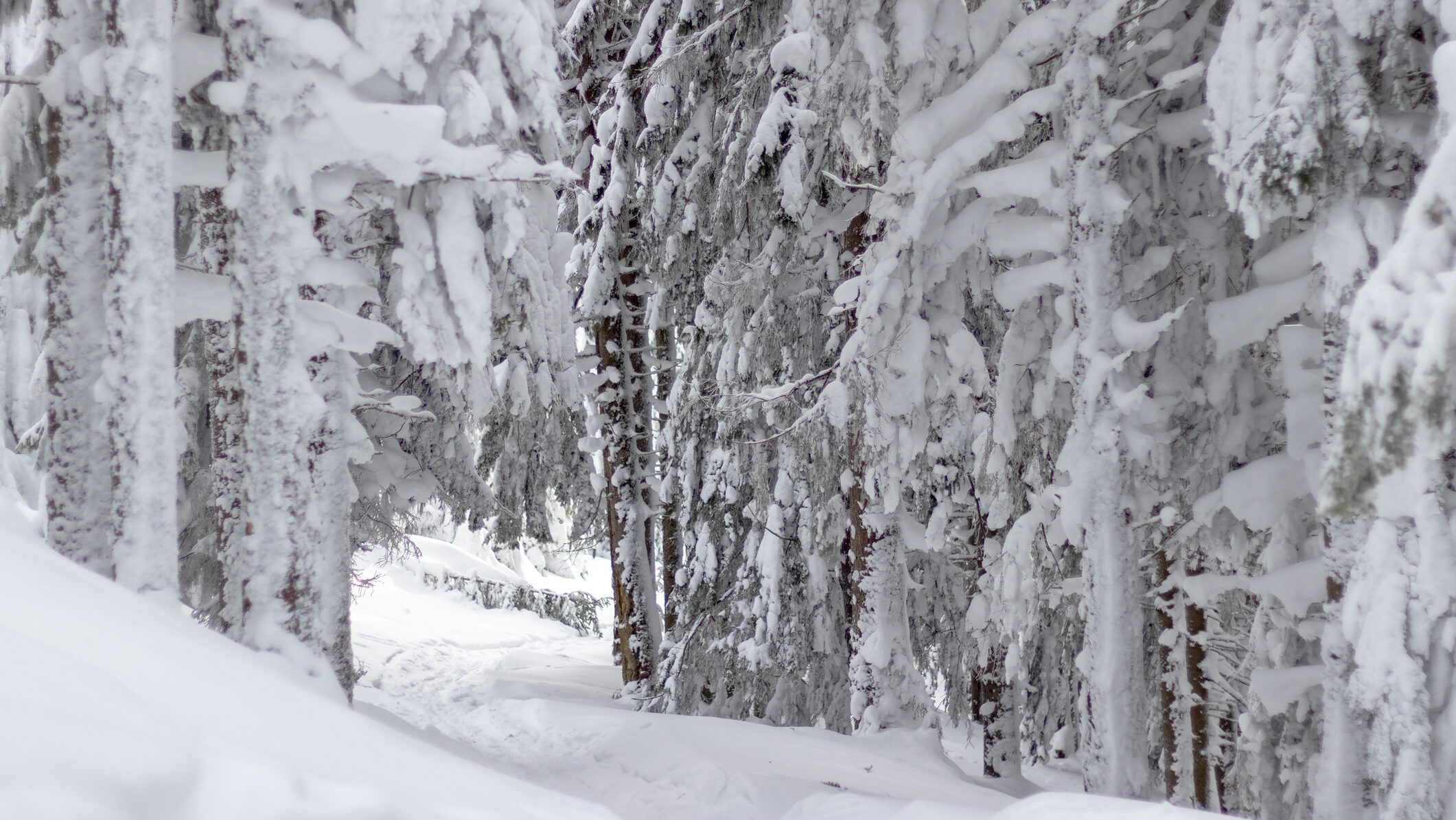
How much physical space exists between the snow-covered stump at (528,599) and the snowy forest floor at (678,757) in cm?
843

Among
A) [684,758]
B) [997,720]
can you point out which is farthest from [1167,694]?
[684,758]

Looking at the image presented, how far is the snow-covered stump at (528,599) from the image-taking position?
2270cm

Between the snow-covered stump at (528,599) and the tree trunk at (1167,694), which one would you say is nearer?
the tree trunk at (1167,694)

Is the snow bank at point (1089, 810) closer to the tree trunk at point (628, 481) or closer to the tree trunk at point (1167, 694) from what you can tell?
the tree trunk at point (1167, 694)

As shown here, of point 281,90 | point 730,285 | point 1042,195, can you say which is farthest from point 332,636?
point 1042,195

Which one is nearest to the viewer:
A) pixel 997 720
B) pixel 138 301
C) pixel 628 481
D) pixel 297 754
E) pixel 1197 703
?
pixel 297 754

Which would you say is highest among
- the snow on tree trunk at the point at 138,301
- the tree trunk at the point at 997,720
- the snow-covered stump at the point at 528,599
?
the snow on tree trunk at the point at 138,301

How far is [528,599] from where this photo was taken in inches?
940

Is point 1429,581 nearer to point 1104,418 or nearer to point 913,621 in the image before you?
point 1104,418

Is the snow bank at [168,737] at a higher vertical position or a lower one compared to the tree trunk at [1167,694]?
higher

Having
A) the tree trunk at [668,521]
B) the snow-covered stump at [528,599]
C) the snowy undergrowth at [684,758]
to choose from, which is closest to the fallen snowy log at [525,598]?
the snow-covered stump at [528,599]

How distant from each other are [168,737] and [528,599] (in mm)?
Result: 22725

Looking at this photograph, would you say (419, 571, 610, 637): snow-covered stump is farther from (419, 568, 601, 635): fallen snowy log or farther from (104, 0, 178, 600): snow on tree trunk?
(104, 0, 178, 600): snow on tree trunk

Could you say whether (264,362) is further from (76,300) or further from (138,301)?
(76,300)
